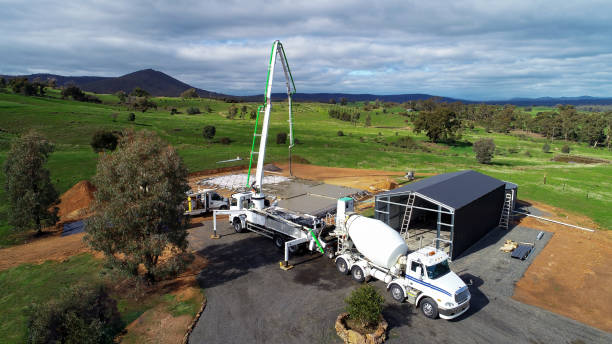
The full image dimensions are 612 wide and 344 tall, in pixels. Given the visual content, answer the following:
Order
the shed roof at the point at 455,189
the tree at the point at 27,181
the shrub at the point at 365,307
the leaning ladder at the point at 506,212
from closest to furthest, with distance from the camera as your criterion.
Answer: the shrub at the point at 365,307 < the shed roof at the point at 455,189 < the tree at the point at 27,181 < the leaning ladder at the point at 506,212

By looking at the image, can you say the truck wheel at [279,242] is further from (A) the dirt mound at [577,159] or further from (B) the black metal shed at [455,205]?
(A) the dirt mound at [577,159]

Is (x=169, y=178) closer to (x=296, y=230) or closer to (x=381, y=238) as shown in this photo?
(x=296, y=230)

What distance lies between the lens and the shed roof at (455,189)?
84.2 ft

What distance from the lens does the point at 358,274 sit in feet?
70.0

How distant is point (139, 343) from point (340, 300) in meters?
10.4

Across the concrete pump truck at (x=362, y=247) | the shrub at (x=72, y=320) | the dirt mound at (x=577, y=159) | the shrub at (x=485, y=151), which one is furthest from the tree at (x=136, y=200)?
the dirt mound at (x=577, y=159)

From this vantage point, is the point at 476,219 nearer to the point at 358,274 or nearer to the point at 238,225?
the point at 358,274

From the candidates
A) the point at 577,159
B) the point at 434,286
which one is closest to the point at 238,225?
the point at 434,286

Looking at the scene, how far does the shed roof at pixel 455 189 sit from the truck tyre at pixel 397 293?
8.61m

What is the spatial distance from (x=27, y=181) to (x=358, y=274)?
1161 inches

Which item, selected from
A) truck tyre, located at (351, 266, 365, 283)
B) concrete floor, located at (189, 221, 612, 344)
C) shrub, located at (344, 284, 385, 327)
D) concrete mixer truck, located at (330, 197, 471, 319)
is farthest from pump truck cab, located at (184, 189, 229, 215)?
shrub, located at (344, 284, 385, 327)

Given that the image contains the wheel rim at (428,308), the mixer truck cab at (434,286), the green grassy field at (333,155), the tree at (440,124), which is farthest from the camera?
the tree at (440,124)

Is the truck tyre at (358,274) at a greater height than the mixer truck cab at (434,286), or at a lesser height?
lesser

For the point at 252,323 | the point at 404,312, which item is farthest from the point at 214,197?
the point at 404,312
